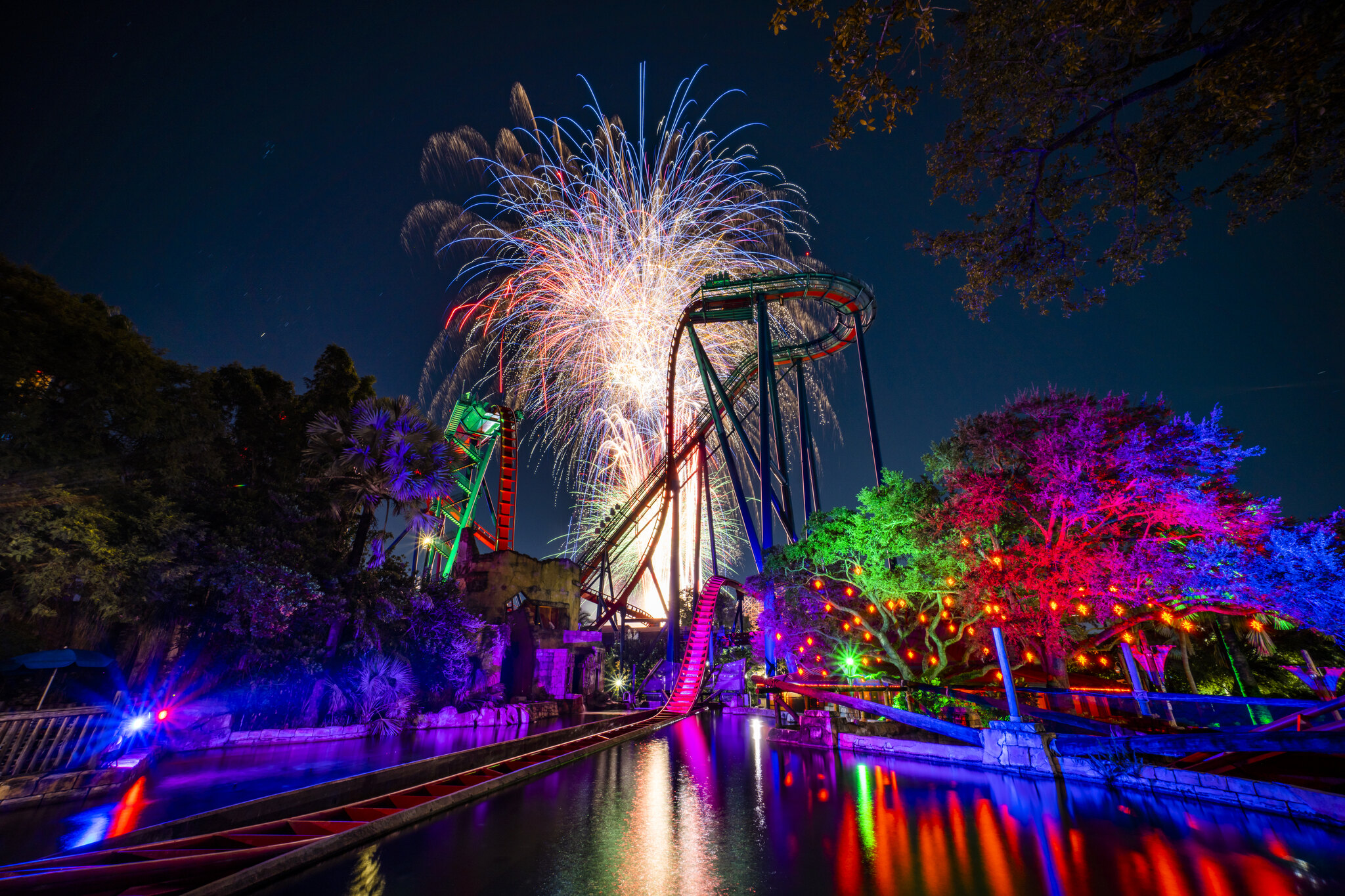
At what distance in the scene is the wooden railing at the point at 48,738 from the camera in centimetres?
687

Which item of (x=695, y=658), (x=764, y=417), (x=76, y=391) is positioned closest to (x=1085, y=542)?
(x=764, y=417)

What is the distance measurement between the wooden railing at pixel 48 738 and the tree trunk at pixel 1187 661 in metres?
24.1

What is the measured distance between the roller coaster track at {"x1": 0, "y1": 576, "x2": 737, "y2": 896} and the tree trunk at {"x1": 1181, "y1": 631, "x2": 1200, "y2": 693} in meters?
19.0

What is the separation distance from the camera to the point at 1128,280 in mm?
6812

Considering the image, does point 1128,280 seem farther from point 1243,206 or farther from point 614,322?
point 614,322

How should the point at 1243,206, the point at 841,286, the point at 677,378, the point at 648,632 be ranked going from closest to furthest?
the point at 1243,206 < the point at 841,286 < the point at 677,378 < the point at 648,632

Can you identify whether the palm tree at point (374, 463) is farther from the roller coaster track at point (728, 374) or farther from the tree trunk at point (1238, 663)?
the tree trunk at point (1238, 663)

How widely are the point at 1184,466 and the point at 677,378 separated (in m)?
21.8

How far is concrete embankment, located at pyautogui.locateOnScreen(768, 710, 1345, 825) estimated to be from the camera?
508cm

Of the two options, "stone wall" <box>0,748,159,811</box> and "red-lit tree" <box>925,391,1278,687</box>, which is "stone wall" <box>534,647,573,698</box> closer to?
"stone wall" <box>0,748,159,811</box>

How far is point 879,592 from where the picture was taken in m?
15.4

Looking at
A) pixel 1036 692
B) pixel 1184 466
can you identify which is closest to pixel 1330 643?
pixel 1184 466

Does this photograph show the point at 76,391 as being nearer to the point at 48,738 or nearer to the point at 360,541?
the point at 360,541

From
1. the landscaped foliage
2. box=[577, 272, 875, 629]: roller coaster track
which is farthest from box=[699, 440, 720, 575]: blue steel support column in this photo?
the landscaped foliage
